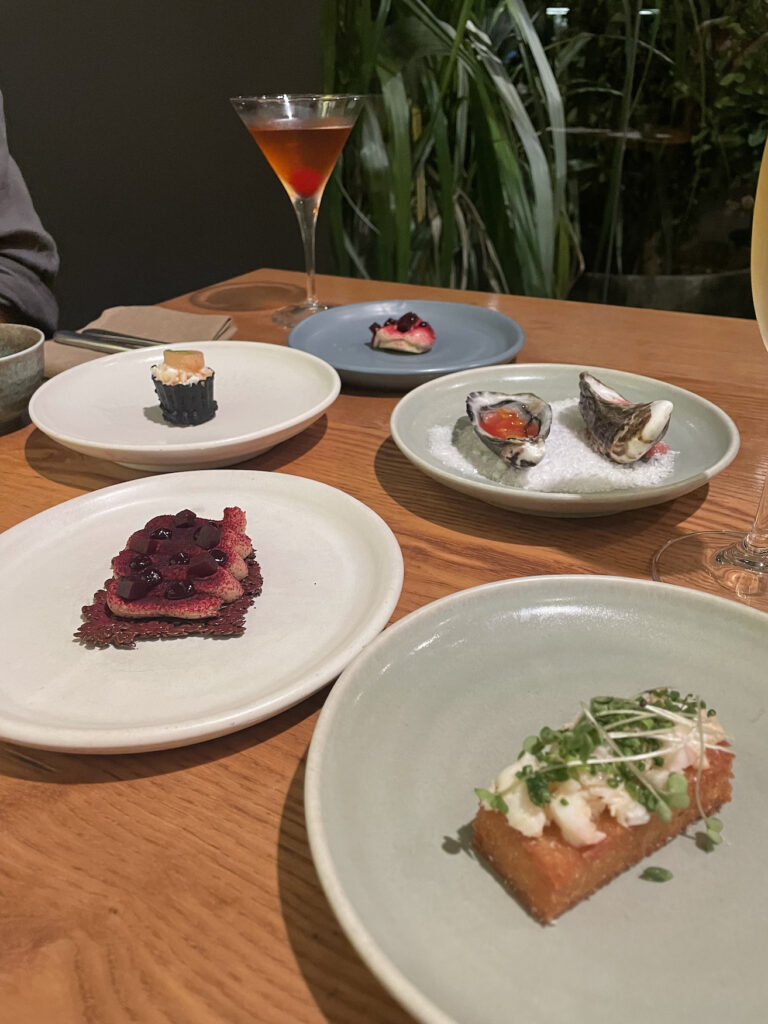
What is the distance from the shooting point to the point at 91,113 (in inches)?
101

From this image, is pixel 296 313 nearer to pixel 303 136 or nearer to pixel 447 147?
pixel 303 136

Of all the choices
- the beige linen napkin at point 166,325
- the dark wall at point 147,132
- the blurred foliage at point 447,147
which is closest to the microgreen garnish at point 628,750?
the beige linen napkin at point 166,325

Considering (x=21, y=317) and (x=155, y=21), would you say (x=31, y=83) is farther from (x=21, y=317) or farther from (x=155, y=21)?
(x=21, y=317)

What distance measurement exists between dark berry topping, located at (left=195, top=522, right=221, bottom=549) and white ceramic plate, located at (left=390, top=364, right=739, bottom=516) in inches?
10.5

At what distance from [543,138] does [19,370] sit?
2.53 metres

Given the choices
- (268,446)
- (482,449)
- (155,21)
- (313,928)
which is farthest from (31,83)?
(313,928)

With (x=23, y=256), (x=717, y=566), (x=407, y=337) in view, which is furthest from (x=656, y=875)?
(x=23, y=256)

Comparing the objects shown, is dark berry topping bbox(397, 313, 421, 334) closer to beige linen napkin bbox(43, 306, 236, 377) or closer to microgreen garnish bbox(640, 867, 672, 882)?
beige linen napkin bbox(43, 306, 236, 377)

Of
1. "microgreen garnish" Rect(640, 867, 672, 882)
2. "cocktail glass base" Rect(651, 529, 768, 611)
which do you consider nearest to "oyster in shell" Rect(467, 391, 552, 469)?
"cocktail glass base" Rect(651, 529, 768, 611)

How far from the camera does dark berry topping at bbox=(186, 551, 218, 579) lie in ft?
2.22

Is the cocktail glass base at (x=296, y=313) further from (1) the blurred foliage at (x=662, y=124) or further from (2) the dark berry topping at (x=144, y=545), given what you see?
(1) the blurred foliage at (x=662, y=124)

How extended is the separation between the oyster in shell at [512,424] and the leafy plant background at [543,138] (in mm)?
1695

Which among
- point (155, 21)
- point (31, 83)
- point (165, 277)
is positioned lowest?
point (165, 277)

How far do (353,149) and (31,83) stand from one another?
110cm
